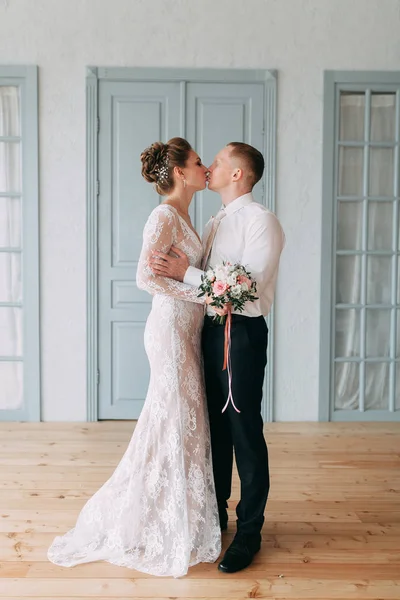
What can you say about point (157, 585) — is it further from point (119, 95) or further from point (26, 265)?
Result: point (119, 95)

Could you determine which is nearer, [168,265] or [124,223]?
[168,265]

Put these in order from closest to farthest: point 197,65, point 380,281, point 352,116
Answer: point 197,65, point 352,116, point 380,281

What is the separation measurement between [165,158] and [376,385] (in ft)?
10.1

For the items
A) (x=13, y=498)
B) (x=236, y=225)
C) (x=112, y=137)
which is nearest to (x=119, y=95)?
(x=112, y=137)

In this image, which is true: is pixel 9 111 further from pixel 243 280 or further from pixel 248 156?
pixel 243 280

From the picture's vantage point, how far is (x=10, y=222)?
16.3 ft

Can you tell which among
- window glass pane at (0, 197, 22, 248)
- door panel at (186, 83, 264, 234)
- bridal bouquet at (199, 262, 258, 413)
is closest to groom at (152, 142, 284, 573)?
bridal bouquet at (199, 262, 258, 413)

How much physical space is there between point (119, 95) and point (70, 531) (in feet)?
10.8

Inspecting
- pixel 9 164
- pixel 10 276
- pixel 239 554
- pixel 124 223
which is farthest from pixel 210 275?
pixel 9 164

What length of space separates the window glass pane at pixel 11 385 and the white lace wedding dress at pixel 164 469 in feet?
7.96

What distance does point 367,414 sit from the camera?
199 inches

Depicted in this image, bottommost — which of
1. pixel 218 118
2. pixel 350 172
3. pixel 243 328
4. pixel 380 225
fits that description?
pixel 243 328

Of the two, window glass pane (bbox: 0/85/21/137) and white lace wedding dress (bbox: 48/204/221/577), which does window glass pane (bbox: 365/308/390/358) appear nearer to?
white lace wedding dress (bbox: 48/204/221/577)

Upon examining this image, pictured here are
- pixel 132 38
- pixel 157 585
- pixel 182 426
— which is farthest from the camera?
pixel 132 38
